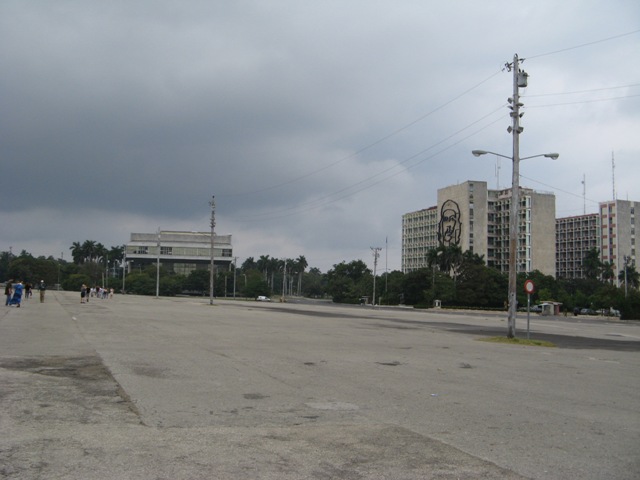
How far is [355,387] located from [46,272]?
16371 centimetres

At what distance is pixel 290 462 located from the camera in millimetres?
6301

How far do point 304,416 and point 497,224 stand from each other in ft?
595

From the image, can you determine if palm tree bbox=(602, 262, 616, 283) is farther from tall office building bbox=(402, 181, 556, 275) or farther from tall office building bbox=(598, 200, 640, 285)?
tall office building bbox=(598, 200, 640, 285)

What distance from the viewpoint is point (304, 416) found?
8.62 meters

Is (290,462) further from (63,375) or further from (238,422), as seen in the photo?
(63,375)

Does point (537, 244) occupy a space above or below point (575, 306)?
above

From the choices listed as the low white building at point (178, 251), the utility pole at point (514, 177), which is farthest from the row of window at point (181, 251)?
the utility pole at point (514, 177)

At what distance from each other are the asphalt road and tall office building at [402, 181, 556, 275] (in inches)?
6382

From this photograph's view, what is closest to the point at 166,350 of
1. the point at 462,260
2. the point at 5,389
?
the point at 5,389

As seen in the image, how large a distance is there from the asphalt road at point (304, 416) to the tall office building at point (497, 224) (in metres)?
162

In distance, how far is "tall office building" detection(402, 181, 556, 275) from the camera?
17438cm

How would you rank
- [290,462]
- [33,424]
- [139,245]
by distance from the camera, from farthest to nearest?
[139,245] → [33,424] → [290,462]

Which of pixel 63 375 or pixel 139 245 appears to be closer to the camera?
pixel 63 375

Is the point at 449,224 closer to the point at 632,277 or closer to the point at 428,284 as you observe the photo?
the point at 632,277
